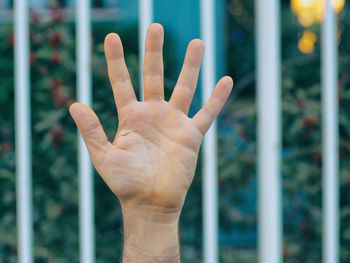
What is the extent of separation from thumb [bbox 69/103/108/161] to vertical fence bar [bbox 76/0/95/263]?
0.72m

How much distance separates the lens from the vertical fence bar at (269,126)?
1.99m

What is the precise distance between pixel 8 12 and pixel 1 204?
3.83ft

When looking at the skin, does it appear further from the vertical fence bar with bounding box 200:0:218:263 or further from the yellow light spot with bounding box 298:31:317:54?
the yellow light spot with bounding box 298:31:317:54

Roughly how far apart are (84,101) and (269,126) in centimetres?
75

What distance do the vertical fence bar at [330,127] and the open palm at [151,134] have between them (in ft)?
3.04

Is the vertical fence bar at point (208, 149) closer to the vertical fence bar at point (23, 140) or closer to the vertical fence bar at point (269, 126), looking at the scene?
the vertical fence bar at point (269, 126)

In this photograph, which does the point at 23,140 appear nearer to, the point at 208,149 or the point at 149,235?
the point at 208,149

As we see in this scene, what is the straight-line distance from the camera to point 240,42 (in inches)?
149

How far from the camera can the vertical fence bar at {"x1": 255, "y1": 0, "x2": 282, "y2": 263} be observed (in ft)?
6.52

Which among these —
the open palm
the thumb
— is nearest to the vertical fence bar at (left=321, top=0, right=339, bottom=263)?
A: the open palm

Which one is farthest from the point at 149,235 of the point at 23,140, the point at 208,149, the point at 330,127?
the point at 330,127

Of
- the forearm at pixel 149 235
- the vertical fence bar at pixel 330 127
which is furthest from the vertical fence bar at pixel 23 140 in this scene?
the vertical fence bar at pixel 330 127

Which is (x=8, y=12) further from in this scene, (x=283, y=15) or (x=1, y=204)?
(x=283, y=15)

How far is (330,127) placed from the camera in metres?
2.05
